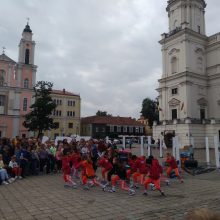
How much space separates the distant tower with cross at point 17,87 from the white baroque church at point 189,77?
27.3 m

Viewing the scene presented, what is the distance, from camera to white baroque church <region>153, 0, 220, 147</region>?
44.2 metres

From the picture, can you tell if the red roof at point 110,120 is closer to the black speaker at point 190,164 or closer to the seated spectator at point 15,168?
the black speaker at point 190,164

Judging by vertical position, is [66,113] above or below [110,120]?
above

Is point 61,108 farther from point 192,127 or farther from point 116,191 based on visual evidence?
point 116,191

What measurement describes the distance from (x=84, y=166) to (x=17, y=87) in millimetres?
47958

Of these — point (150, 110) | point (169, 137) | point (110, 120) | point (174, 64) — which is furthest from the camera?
point (110, 120)

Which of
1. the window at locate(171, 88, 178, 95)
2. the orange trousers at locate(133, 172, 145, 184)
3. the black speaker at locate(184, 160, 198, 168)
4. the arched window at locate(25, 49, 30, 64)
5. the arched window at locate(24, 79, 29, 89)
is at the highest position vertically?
the arched window at locate(25, 49, 30, 64)

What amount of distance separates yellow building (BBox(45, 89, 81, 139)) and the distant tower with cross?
17440 millimetres

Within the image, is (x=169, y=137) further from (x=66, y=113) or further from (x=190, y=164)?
(x=66, y=113)

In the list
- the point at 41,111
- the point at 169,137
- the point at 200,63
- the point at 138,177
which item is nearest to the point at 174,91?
the point at 200,63

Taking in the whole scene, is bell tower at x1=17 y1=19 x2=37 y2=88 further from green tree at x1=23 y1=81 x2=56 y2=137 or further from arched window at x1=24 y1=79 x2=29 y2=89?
green tree at x1=23 y1=81 x2=56 y2=137

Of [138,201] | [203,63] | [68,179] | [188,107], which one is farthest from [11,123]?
[138,201]

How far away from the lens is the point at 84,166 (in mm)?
11703

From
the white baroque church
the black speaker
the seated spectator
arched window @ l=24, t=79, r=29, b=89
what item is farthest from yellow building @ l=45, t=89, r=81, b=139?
the seated spectator
